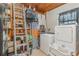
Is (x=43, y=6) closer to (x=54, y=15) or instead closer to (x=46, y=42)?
(x=54, y=15)

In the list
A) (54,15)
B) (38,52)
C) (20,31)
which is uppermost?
(54,15)

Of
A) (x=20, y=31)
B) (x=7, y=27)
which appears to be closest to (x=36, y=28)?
(x=20, y=31)

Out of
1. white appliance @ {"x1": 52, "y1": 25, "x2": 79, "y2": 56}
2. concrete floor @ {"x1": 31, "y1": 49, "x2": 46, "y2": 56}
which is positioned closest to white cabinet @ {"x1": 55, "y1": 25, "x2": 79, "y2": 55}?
white appliance @ {"x1": 52, "y1": 25, "x2": 79, "y2": 56}

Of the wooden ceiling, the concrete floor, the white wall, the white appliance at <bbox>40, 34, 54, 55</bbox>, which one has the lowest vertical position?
the concrete floor

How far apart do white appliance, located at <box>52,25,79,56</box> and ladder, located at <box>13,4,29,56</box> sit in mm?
367

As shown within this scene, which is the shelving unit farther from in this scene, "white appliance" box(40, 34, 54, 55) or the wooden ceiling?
"white appliance" box(40, 34, 54, 55)

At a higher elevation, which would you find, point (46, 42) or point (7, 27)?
point (7, 27)

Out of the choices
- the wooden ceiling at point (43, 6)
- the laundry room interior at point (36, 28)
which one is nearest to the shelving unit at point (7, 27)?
the laundry room interior at point (36, 28)

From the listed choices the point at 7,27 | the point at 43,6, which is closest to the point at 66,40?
the point at 43,6

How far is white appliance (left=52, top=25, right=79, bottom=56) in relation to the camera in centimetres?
163

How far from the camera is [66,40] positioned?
1.67 meters

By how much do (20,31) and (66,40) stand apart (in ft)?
1.84

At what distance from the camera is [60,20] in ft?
5.58

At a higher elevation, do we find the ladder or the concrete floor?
the ladder
